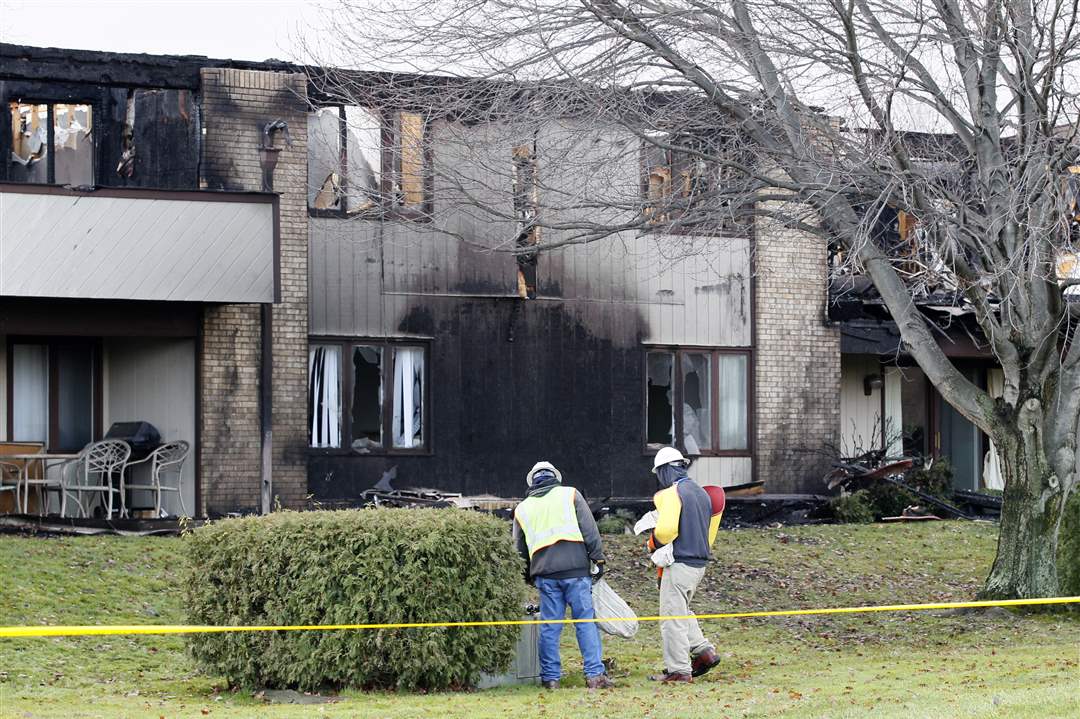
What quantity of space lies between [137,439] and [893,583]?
30.9 feet

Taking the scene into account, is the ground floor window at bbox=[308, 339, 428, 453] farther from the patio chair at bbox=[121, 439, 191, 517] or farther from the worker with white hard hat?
the worker with white hard hat

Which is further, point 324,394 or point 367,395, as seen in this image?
point 367,395

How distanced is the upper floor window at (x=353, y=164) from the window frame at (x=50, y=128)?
9.06ft

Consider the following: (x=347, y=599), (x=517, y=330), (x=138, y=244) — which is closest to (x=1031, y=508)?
(x=347, y=599)

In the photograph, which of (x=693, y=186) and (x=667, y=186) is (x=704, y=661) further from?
(x=667, y=186)

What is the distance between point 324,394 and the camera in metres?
21.3

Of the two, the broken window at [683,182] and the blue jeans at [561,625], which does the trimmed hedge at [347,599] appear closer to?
the blue jeans at [561,625]

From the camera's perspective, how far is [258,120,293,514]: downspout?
1947cm

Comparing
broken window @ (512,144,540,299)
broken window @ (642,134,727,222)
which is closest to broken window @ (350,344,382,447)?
broken window @ (512,144,540,299)

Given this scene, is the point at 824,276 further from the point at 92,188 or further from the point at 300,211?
the point at 92,188

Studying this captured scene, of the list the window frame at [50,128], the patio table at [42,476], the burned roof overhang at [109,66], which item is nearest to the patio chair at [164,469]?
the patio table at [42,476]

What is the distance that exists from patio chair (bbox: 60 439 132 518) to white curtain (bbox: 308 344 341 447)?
2644 millimetres

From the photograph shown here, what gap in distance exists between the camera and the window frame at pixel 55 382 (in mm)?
20125

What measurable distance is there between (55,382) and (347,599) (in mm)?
10978
